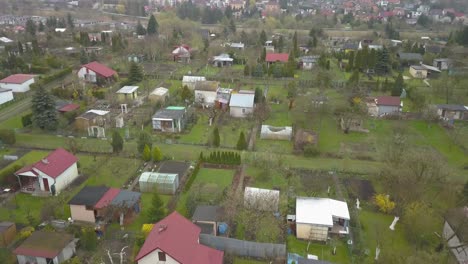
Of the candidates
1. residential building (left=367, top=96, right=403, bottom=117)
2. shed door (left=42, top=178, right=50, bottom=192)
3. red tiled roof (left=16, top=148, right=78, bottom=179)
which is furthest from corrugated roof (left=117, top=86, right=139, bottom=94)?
residential building (left=367, top=96, right=403, bottom=117)

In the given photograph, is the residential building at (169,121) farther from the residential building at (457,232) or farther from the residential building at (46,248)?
the residential building at (457,232)

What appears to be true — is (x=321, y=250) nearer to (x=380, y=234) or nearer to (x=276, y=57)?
(x=380, y=234)

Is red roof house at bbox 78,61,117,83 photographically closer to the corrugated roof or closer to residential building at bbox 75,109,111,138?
the corrugated roof

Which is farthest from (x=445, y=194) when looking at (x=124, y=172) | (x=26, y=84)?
(x=26, y=84)

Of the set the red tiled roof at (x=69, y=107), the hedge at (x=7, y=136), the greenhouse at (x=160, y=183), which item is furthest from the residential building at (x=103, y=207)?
the red tiled roof at (x=69, y=107)

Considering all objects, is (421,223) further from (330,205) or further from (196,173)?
(196,173)
